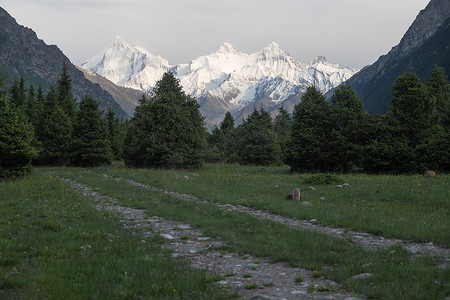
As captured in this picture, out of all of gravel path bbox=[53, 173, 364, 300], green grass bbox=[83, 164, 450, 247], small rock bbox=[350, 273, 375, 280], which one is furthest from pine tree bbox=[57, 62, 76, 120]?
small rock bbox=[350, 273, 375, 280]

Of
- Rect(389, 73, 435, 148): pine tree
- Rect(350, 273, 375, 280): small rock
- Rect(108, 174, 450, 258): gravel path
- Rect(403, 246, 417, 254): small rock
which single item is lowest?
Rect(108, 174, 450, 258): gravel path

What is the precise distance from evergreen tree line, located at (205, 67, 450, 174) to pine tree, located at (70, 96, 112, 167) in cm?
3199

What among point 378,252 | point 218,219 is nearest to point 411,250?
point 378,252

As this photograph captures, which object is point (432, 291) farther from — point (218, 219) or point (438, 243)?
point (218, 219)

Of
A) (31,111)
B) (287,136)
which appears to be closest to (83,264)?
(287,136)

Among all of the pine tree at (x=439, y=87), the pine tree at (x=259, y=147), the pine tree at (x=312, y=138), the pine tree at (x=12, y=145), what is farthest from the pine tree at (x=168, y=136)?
the pine tree at (x=439, y=87)

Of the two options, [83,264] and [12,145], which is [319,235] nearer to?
[83,264]

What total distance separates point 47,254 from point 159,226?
576 cm

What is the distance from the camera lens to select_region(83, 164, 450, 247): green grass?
42.2 feet

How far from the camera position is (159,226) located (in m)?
14.3

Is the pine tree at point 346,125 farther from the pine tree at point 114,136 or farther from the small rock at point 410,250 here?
the pine tree at point 114,136

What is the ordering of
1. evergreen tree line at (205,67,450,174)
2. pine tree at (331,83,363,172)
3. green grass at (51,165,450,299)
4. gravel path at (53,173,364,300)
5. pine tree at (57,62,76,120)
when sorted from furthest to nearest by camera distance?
pine tree at (57,62,76,120) < pine tree at (331,83,363,172) < evergreen tree line at (205,67,450,174) < green grass at (51,165,450,299) < gravel path at (53,173,364,300)

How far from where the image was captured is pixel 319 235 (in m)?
11.8

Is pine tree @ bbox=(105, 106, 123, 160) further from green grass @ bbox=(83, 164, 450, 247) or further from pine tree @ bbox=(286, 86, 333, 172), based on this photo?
green grass @ bbox=(83, 164, 450, 247)
